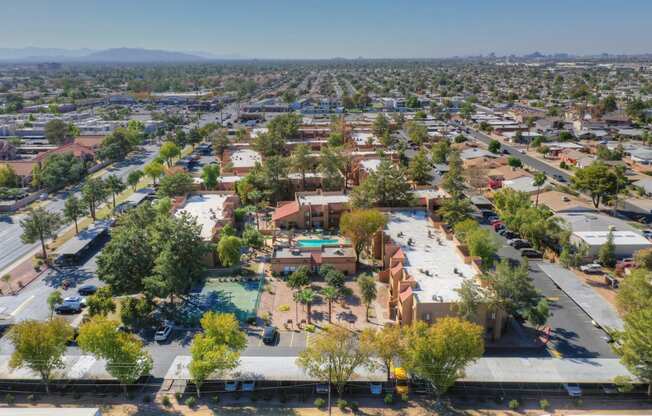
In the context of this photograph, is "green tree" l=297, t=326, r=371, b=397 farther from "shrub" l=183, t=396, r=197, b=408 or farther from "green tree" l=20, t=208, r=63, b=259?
"green tree" l=20, t=208, r=63, b=259

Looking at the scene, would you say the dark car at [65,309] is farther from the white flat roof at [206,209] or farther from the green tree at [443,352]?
the green tree at [443,352]

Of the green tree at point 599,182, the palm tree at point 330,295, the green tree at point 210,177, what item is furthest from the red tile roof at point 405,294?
the green tree at point 599,182

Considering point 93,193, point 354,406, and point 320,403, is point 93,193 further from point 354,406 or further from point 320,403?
point 354,406

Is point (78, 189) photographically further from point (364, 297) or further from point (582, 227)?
point (582, 227)

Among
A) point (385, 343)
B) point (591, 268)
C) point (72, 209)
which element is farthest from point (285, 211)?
point (591, 268)

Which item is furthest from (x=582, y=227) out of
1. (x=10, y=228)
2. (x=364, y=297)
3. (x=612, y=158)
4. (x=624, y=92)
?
(x=624, y=92)
